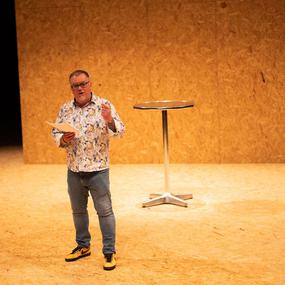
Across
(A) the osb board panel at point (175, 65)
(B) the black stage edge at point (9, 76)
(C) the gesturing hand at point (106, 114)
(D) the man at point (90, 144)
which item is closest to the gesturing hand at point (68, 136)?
(D) the man at point (90, 144)

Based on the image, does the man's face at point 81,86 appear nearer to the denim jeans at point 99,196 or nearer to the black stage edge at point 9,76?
the denim jeans at point 99,196

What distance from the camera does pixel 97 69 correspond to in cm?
925

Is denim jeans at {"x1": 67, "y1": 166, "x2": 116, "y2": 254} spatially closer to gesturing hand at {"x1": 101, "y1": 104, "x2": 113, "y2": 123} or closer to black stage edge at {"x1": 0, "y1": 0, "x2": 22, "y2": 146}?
gesturing hand at {"x1": 101, "y1": 104, "x2": 113, "y2": 123}

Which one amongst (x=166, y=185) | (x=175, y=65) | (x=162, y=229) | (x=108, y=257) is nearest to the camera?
(x=108, y=257)

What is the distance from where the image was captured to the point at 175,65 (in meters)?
9.02

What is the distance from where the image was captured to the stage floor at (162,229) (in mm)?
5047

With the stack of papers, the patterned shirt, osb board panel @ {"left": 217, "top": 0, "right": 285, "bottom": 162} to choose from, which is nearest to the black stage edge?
osb board panel @ {"left": 217, "top": 0, "right": 285, "bottom": 162}

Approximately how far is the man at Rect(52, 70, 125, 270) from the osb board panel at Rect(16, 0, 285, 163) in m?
3.99

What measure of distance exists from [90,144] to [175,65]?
4.14 metres

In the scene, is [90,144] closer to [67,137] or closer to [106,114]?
[67,137]

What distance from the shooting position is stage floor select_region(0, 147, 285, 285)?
5.05 m

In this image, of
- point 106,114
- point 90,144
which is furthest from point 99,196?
point 106,114

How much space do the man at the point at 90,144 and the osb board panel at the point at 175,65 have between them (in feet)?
13.1

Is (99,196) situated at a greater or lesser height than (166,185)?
greater
